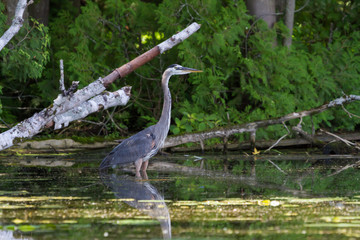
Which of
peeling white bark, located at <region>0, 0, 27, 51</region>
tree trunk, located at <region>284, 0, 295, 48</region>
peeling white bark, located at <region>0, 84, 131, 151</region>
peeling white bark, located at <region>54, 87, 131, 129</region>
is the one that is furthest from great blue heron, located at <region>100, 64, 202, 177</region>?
tree trunk, located at <region>284, 0, 295, 48</region>

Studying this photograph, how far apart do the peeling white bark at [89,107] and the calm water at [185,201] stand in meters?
0.73

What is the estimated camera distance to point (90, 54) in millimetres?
12953

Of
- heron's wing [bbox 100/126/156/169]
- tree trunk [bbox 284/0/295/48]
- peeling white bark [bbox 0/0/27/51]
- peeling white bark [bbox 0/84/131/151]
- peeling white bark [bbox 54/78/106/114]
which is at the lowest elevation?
heron's wing [bbox 100/126/156/169]

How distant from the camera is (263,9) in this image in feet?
43.8

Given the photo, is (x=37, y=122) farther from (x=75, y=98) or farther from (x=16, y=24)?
(x=16, y=24)

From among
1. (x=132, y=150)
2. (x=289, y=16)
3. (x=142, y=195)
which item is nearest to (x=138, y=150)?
(x=132, y=150)

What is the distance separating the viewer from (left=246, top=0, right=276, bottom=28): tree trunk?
13.3 metres

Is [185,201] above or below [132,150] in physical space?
below

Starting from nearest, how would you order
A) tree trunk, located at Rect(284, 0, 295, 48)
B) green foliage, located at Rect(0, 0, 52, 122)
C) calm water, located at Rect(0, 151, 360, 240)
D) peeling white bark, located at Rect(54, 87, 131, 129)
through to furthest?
1. calm water, located at Rect(0, 151, 360, 240)
2. peeling white bark, located at Rect(54, 87, 131, 129)
3. green foliage, located at Rect(0, 0, 52, 122)
4. tree trunk, located at Rect(284, 0, 295, 48)

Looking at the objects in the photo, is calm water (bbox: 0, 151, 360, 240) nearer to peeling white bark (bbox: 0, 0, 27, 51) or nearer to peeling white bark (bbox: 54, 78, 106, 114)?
peeling white bark (bbox: 54, 78, 106, 114)

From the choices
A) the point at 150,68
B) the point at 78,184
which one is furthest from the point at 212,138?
the point at 78,184

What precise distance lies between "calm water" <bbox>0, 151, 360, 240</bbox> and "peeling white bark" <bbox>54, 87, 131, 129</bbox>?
731 millimetres

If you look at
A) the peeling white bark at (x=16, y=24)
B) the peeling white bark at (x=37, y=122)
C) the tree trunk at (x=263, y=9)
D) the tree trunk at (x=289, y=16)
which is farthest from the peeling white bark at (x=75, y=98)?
the tree trunk at (x=289, y=16)

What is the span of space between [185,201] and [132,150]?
9.34 feet
